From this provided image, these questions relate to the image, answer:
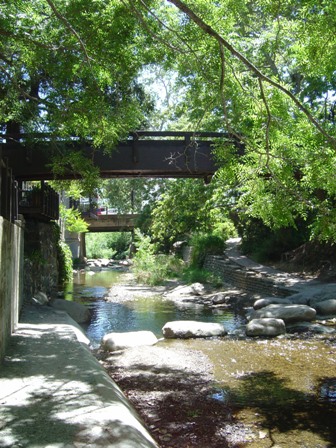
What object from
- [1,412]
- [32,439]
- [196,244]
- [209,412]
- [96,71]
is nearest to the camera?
[32,439]

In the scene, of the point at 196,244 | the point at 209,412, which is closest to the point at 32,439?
the point at 209,412

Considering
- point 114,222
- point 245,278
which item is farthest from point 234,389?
point 114,222

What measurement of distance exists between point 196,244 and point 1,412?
73.2 ft

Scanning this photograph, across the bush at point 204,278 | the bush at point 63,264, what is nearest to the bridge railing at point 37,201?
the bush at point 63,264

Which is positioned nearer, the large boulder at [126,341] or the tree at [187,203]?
the large boulder at [126,341]

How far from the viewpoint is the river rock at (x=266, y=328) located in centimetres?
1123

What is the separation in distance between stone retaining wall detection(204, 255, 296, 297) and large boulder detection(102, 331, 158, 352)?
665 cm

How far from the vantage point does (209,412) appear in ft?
21.1

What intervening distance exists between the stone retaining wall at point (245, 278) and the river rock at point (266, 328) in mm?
4339

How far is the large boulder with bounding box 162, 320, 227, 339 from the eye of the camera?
442 inches

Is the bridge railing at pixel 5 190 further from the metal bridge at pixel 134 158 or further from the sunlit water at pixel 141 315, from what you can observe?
the metal bridge at pixel 134 158

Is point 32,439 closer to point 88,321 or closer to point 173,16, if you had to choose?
point 173,16

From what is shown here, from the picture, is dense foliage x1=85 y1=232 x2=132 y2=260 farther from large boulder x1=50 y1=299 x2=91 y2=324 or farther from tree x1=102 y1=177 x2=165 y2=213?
large boulder x1=50 y1=299 x2=91 y2=324

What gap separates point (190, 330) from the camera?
37.0ft
